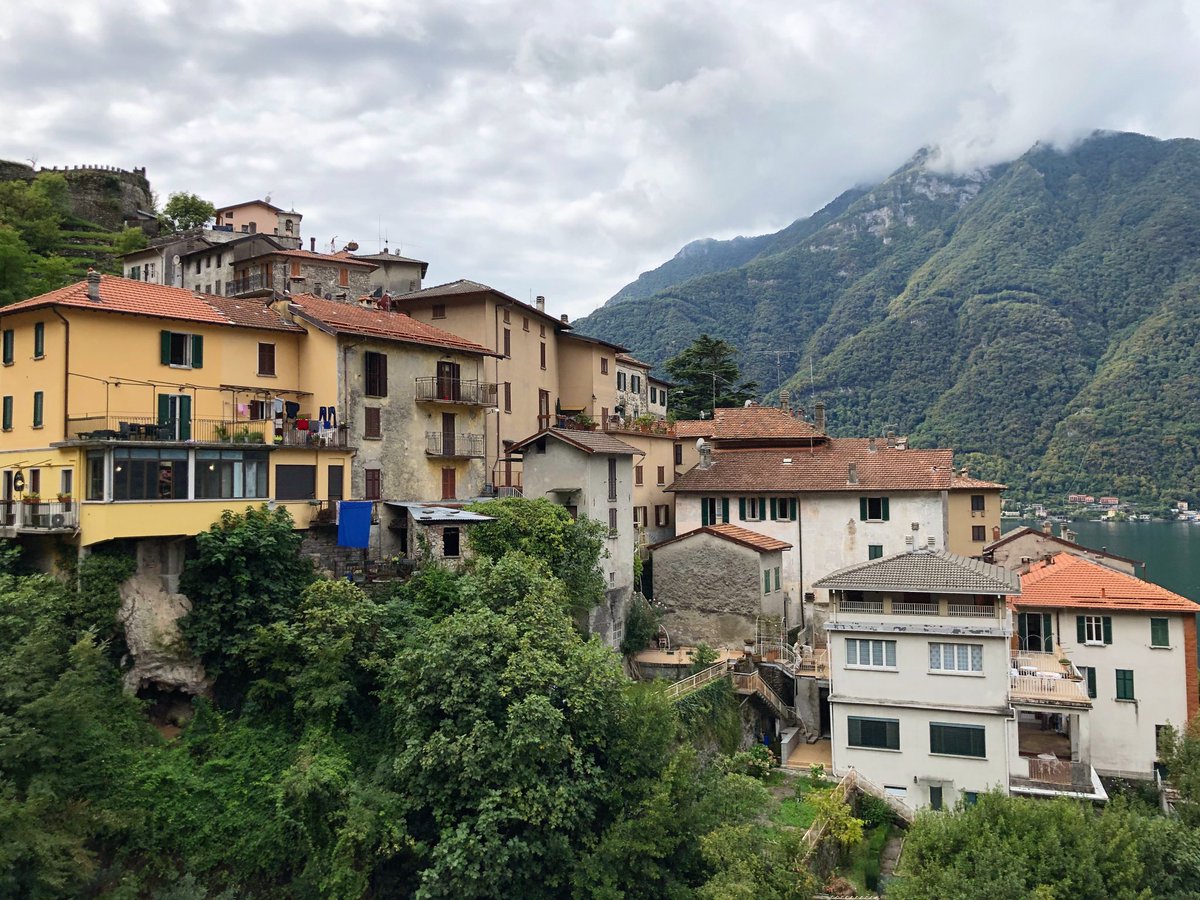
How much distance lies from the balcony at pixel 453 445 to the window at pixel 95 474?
11545mm

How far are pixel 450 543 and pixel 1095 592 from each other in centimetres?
2580

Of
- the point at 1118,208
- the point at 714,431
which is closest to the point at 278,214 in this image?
the point at 714,431

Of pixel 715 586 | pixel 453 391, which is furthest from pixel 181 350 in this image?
pixel 715 586

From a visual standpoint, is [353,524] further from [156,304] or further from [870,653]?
[870,653]

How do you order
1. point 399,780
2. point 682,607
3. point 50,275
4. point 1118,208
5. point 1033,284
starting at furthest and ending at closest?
1. point 1118,208
2. point 1033,284
3. point 50,275
4. point 682,607
5. point 399,780

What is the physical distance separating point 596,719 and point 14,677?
1330 centimetres

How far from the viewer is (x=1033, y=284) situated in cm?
14350

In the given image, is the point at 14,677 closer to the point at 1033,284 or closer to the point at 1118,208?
the point at 1033,284

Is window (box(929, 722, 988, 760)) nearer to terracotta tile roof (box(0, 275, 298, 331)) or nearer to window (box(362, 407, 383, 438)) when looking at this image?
window (box(362, 407, 383, 438))

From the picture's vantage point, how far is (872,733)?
30.0 m

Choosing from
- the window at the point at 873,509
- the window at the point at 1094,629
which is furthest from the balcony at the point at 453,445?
the window at the point at 1094,629

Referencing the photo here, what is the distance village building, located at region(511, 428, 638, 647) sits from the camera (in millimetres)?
33562

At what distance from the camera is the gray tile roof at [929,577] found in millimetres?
28797

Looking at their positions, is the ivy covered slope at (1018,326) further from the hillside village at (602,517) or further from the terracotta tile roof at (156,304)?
the terracotta tile roof at (156,304)
